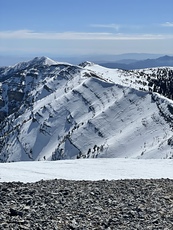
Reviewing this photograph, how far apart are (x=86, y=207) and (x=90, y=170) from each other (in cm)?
1829

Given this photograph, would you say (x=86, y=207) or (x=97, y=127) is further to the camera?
(x=97, y=127)

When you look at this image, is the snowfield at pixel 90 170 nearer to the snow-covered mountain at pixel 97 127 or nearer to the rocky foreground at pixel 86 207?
the rocky foreground at pixel 86 207

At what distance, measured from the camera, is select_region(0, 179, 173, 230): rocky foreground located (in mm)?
16781

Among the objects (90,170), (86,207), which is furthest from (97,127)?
(86,207)

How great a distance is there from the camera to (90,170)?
123 ft

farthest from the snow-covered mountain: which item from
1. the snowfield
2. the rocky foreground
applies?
the rocky foreground

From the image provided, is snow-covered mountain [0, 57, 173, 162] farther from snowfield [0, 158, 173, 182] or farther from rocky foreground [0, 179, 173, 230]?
rocky foreground [0, 179, 173, 230]

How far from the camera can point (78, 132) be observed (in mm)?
151875

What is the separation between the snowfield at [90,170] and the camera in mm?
32812

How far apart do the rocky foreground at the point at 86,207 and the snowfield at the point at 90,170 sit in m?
8.29

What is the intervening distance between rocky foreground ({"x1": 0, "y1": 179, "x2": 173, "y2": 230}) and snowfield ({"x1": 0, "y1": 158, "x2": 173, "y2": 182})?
8.29 m

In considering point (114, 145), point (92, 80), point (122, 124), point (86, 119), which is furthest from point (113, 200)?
point (92, 80)

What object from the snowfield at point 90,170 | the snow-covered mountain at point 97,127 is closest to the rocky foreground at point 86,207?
the snowfield at point 90,170

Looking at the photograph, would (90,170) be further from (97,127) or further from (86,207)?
(97,127)
